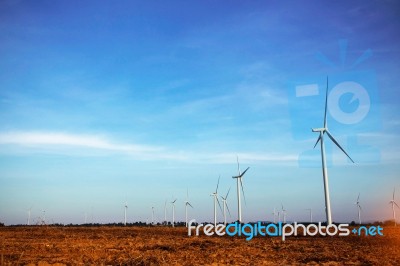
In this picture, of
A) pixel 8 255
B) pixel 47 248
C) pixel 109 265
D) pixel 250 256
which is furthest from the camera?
pixel 47 248

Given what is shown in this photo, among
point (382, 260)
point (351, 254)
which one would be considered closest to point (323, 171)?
point (351, 254)

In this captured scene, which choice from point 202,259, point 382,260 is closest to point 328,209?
point 382,260

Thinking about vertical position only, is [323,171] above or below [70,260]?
above

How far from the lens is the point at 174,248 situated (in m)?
27.7

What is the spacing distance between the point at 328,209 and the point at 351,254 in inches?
771

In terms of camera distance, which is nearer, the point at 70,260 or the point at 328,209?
the point at 70,260

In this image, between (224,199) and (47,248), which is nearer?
(47,248)

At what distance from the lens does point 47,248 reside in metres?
26.7

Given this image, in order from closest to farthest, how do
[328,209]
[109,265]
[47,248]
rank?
1. [109,265]
2. [47,248]
3. [328,209]

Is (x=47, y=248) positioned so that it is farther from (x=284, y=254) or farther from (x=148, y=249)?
(x=284, y=254)

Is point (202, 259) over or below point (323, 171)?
below

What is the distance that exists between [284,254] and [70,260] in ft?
44.4

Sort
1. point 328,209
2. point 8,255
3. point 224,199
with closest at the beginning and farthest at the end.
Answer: point 8,255 → point 328,209 → point 224,199

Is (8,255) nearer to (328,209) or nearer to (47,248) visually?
(47,248)
